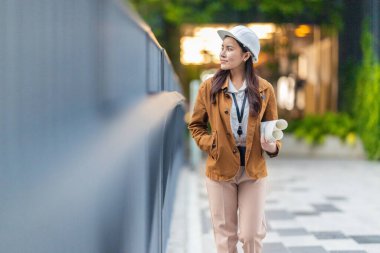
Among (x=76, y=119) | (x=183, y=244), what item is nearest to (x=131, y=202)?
(x=76, y=119)

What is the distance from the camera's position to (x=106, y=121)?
1.82 metres

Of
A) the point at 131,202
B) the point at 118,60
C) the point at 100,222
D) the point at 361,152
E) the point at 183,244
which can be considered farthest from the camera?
the point at 361,152

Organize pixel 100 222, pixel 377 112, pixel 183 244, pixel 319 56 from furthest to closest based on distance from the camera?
pixel 319 56 → pixel 377 112 → pixel 183 244 → pixel 100 222

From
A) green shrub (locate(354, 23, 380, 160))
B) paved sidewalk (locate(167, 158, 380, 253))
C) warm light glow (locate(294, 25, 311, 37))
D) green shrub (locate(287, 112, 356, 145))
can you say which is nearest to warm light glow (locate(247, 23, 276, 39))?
warm light glow (locate(294, 25, 311, 37))

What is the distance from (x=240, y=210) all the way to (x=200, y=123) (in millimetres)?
571

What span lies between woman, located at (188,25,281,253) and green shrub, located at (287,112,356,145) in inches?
522

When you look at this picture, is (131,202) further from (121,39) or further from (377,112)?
(377,112)

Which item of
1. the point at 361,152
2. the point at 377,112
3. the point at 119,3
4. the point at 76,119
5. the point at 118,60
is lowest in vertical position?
the point at 361,152

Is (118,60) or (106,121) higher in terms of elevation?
(118,60)

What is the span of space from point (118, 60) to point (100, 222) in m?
0.56

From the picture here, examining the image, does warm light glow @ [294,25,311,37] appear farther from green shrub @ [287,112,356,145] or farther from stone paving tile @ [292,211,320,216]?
stone paving tile @ [292,211,320,216]

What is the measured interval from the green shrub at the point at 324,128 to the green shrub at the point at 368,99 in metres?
0.27

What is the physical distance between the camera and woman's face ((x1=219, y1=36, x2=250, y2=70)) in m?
3.73

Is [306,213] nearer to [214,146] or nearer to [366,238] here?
[366,238]
